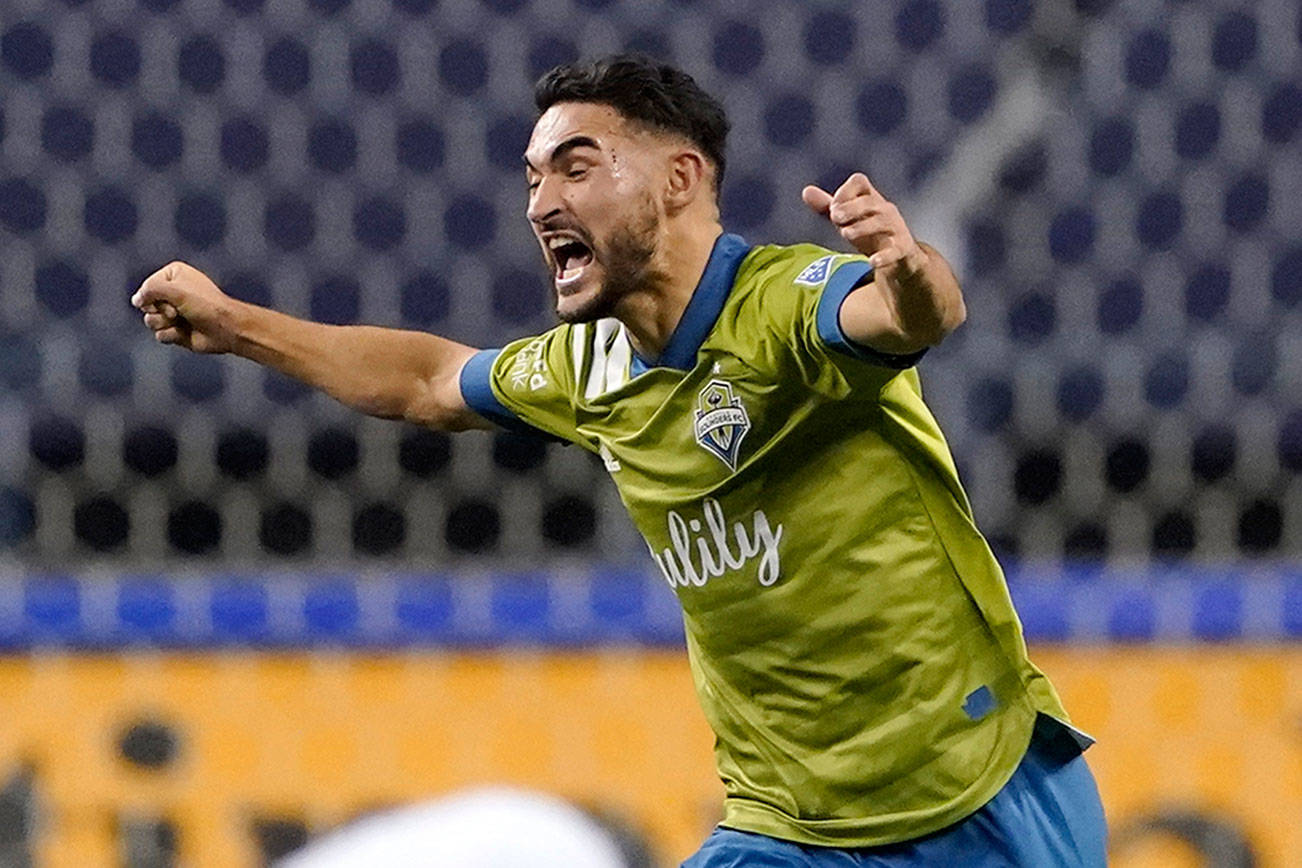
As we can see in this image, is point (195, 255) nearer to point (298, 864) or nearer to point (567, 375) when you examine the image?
point (298, 864)

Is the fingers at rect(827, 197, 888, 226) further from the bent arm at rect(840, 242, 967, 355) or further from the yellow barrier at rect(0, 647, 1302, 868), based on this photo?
the yellow barrier at rect(0, 647, 1302, 868)

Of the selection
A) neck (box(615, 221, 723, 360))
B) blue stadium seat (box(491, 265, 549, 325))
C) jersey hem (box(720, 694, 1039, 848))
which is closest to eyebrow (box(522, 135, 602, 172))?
neck (box(615, 221, 723, 360))

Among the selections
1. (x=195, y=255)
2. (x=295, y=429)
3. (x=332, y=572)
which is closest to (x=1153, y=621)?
(x=332, y=572)

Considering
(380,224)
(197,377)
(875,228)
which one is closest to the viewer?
(875,228)

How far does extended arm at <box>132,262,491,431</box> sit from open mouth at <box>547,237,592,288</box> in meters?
0.40

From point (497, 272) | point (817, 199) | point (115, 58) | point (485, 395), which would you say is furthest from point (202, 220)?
point (817, 199)

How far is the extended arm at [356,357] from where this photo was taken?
2264 mm

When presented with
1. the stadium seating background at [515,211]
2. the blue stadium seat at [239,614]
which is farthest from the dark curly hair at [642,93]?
the stadium seating background at [515,211]

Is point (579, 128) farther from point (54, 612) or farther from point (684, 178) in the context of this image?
point (54, 612)

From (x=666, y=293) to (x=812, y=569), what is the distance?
29cm

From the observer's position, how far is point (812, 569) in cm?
199

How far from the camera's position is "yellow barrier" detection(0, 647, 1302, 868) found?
119 inches

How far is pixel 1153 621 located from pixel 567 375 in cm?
122

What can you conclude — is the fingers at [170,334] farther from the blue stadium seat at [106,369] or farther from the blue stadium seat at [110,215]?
the blue stadium seat at [110,215]
